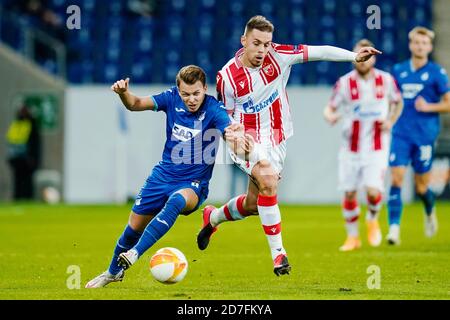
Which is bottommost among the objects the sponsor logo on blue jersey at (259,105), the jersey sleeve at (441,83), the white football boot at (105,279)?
the white football boot at (105,279)

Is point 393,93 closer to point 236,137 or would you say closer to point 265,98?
point 265,98

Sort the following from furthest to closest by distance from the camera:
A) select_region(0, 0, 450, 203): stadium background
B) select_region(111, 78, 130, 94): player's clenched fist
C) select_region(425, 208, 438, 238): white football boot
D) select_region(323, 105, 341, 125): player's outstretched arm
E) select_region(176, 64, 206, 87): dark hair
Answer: select_region(0, 0, 450, 203): stadium background, select_region(425, 208, 438, 238): white football boot, select_region(323, 105, 341, 125): player's outstretched arm, select_region(176, 64, 206, 87): dark hair, select_region(111, 78, 130, 94): player's clenched fist

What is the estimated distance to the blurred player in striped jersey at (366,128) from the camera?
11.7 m

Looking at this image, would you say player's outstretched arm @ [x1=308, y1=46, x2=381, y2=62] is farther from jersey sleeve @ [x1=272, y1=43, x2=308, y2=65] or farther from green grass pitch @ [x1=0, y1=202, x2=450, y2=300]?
green grass pitch @ [x1=0, y1=202, x2=450, y2=300]

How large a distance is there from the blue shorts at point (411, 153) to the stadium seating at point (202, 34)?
1081cm

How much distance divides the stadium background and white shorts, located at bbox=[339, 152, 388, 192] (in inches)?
385

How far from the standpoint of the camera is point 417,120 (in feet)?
39.0

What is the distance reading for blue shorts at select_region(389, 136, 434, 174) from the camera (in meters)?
11.9

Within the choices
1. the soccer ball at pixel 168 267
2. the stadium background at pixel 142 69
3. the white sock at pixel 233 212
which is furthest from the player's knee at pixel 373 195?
the stadium background at pixel 142 69

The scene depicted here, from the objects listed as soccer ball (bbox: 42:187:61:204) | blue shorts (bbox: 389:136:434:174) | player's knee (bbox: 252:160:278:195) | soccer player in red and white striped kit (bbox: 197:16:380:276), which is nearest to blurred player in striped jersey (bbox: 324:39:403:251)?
blue shorts (bbox: 389:136:434:174)

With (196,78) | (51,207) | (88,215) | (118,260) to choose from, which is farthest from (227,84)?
(51,207)

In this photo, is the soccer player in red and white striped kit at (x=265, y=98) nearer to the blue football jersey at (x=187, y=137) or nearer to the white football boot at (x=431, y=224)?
the blue football jersey at (x=187, y=137)

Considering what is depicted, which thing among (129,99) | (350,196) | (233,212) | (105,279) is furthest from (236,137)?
(350,196)

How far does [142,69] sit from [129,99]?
16.1m
